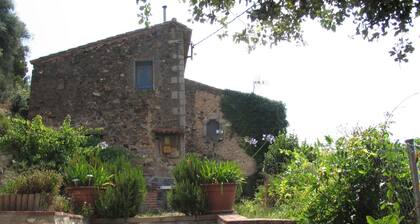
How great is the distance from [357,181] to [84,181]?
3.98 m

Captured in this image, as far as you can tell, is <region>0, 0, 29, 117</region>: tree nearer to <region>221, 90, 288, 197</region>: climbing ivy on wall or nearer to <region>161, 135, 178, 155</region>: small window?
<region>161, 135, 178, 155</region>: small window

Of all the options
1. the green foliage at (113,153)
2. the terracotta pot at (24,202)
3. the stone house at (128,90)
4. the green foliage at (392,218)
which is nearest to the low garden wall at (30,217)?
the terracotta pot at (24,202)

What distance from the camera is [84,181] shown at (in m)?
7.90

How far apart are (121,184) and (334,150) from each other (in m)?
3.13

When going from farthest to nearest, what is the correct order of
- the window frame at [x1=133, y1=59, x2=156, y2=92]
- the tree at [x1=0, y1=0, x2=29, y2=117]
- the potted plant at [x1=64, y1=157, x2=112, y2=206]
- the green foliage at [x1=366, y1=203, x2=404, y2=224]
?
the tree at [x1=0, y1=0, x2=29, y2=117] → the window frame at [x1=133, y1=59, x2=156, y2=92] → the potted plant at [x1=64, y1=157, x2=112, y2=206] → the green foliage at [x1=366, y1=203, x2=404, y2=224]

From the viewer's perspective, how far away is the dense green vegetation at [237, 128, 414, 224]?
556 centimetres

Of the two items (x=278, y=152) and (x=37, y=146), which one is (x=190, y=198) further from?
(x=278, y=152)

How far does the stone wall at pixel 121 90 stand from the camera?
14.9 m

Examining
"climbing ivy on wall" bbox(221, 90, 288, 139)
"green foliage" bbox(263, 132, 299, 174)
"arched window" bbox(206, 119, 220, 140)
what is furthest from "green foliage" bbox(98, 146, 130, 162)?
"climbing ivy on wall" bbox(221, 90, 288, 139)

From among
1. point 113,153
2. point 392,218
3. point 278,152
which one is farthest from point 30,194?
point 278,152

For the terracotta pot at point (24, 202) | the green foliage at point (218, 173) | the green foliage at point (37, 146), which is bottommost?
the terracotta pot at point (24, 202)

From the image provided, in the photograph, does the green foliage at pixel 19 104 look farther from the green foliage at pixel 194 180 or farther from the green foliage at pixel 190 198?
the green foliage at pixel 190 198

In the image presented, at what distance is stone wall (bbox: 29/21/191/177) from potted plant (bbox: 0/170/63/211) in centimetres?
771

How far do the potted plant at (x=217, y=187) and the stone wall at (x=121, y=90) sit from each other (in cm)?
656
